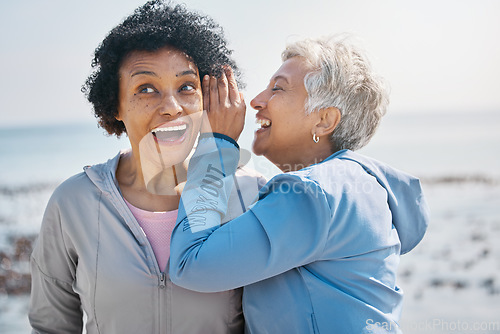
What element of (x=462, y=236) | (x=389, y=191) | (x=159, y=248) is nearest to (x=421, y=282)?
(x=462, y=236)

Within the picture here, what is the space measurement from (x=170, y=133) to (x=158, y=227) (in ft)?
1.58

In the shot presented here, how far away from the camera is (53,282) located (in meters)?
2.51

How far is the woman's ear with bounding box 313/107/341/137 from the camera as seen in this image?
251 centimetres

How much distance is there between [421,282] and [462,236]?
6.17 feet

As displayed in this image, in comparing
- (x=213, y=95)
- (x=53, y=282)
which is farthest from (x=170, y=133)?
(x=53, y=282)

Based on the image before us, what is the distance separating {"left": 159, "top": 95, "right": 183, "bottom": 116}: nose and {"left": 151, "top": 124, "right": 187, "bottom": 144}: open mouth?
8cm

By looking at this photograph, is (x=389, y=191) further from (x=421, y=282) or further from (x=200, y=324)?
(x=421, y=282)

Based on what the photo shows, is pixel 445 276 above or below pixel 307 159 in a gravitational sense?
below

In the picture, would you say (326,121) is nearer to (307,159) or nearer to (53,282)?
(307,159)

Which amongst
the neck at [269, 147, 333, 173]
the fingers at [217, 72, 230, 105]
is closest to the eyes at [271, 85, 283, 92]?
the fingers at [217, 72, 230, 105]

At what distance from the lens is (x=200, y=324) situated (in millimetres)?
2291

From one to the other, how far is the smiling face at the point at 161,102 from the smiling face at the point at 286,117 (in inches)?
16.3

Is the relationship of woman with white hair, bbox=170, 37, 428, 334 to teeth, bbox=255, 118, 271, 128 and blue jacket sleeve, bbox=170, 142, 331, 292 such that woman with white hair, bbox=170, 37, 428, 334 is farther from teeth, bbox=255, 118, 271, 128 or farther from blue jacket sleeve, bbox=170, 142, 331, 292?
teeth, bbox=255, 118, 271, 128

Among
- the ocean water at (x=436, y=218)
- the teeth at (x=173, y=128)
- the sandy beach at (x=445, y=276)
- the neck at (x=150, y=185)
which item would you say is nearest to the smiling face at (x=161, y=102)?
the teeth at (x=173, y=128)
